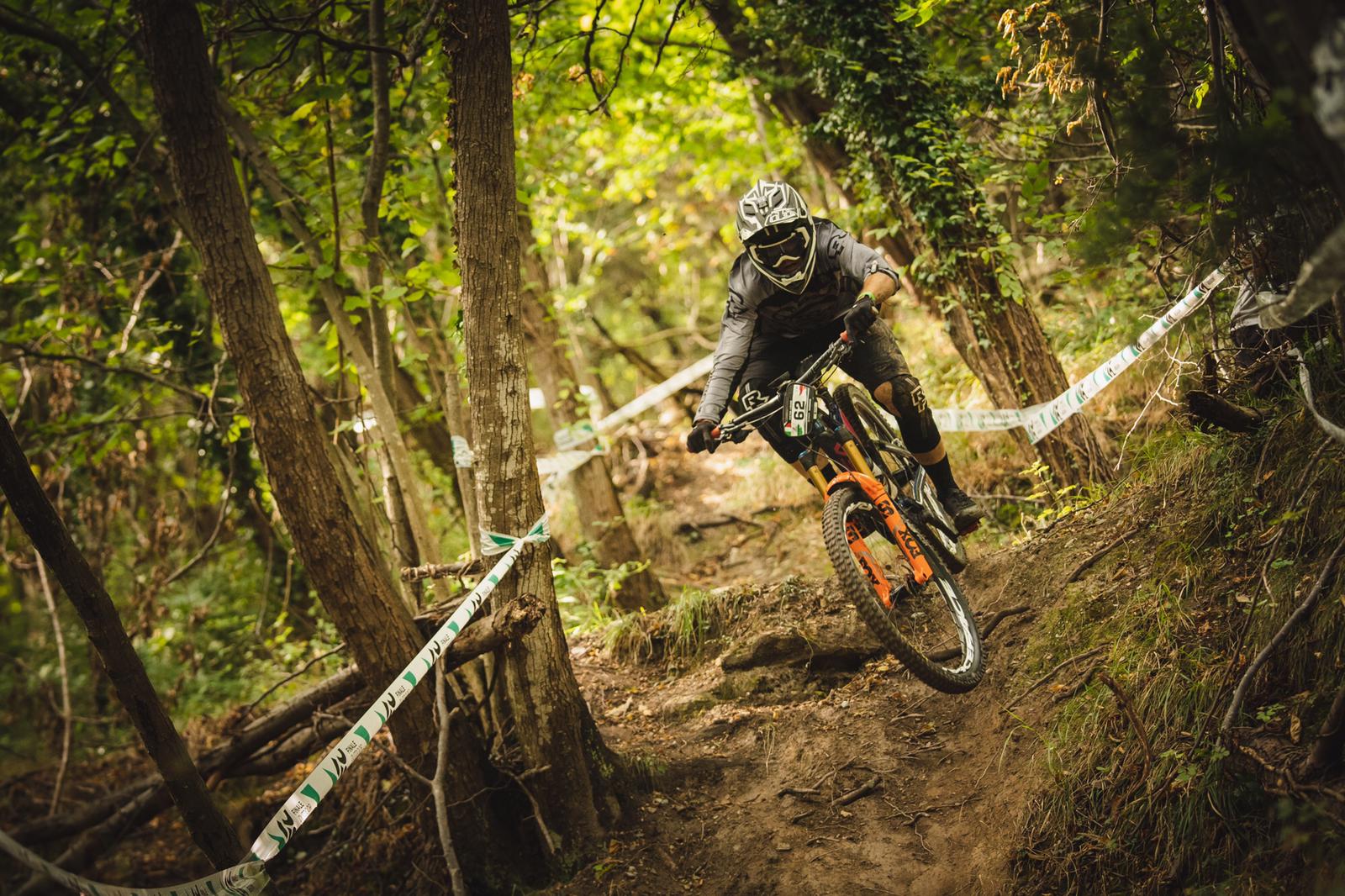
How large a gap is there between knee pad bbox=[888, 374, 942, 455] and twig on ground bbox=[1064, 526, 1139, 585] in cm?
100

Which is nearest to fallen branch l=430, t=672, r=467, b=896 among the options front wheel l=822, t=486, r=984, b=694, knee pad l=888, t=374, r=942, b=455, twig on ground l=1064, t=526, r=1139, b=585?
front wheel l=822, t=486, r=984, b=694

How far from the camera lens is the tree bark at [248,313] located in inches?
150

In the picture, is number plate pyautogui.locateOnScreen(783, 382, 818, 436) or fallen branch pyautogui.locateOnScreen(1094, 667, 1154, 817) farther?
number plate pyautogui.locateOnScreen(783, 382, 818, 436)

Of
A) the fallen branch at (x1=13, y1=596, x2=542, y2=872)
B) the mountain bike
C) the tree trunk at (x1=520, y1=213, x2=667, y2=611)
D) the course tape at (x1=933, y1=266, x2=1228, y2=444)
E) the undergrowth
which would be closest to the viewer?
the undergrowth

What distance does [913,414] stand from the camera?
4.61 metres

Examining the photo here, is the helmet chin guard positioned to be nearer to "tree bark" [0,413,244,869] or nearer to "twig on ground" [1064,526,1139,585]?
"twig on ground" [1064,526,1139,585]

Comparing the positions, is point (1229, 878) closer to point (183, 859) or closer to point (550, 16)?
point (183, 859)

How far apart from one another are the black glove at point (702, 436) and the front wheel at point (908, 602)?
26.3 inches

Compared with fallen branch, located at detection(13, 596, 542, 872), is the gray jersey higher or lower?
higher

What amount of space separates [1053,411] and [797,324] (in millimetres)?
2145

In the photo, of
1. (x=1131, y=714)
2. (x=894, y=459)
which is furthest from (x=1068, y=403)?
(x=1131, y=714)

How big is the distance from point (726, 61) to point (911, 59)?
200 centimetres

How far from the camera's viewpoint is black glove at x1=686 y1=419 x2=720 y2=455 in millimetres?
4207

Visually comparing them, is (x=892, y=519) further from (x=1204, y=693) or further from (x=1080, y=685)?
(x=1204, y=693)
